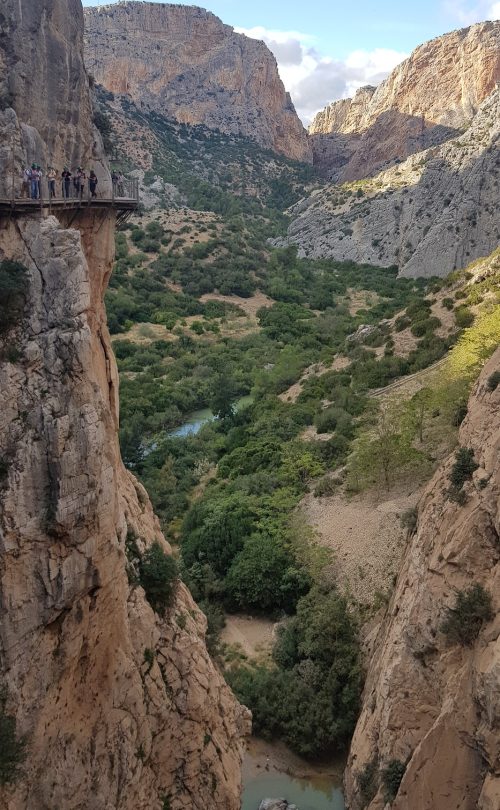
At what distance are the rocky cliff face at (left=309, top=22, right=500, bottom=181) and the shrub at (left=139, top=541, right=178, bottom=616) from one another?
283ft

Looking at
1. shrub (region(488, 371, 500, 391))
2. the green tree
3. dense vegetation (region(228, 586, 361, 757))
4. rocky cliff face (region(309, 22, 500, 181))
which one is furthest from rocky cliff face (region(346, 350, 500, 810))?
rocky cliff face (region(309, 22, 500, 181))

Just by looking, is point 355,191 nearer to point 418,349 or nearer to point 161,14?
point 161,14

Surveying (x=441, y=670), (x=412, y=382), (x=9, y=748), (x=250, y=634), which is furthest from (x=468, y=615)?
(x=412, y=382)

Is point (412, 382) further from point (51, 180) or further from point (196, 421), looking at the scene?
point (51, 180)

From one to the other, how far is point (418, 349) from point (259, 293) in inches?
1199

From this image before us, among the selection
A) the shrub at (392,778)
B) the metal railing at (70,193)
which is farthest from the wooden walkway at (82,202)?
the shrub at (392,778)

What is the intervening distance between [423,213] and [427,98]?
40.3m

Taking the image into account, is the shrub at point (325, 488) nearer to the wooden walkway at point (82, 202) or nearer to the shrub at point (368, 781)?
the shrub at point (368, 781)

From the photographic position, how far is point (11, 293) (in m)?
9.30

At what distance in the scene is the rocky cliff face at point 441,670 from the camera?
10930 millimetres

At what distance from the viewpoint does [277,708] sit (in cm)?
1638

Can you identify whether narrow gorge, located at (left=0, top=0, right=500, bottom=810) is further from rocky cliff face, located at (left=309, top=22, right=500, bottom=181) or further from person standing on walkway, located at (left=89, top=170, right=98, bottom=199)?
rocky cliff face, located at (left=309, top=22, right=500, bottom=181)

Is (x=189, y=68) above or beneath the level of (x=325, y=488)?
above

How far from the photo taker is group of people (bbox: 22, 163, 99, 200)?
10.0 m
